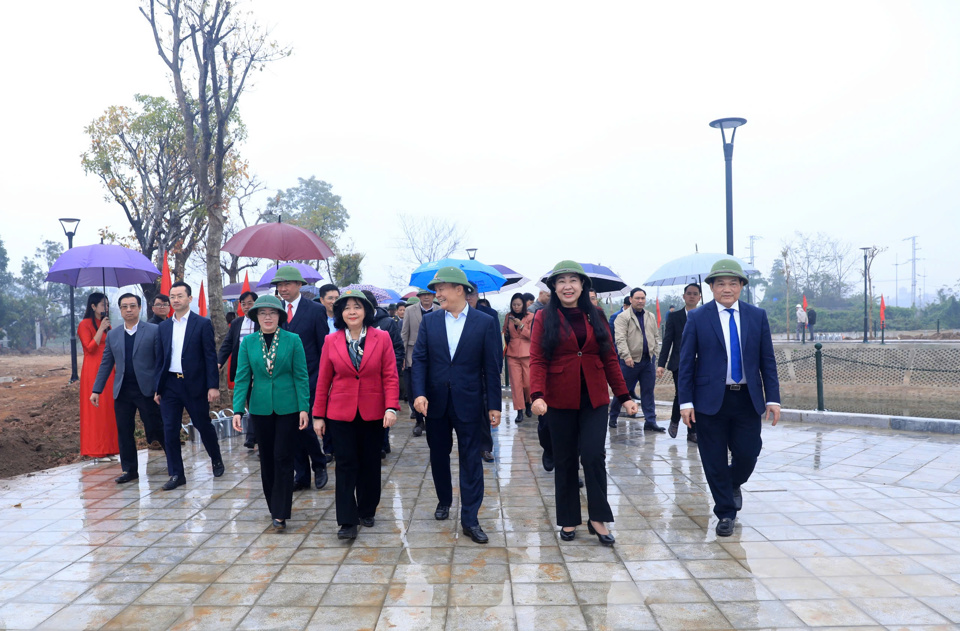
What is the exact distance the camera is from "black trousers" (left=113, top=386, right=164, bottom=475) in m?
6.44

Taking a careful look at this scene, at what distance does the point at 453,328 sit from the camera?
16.0ft

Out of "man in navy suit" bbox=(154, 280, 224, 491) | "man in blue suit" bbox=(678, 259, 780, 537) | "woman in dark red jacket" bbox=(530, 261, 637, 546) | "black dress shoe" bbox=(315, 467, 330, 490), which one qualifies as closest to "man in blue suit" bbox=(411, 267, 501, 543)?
"woman in dark red jacket" bbox=(530, 261, 637, 546)

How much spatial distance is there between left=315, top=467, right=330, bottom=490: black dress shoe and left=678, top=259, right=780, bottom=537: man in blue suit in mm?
3420

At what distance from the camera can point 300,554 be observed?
4.36 m

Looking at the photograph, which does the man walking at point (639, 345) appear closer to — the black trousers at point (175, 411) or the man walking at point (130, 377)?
the black trousers at point (175, 411)

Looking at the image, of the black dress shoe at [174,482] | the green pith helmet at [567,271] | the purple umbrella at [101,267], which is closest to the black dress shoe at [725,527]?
the green pith helmet at [567,271]

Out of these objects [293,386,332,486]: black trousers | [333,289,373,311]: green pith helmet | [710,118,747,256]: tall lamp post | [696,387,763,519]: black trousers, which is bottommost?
[293,386,332,486]: black trousers

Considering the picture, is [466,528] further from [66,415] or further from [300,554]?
[66,415]

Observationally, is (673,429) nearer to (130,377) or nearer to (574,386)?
(574,386)

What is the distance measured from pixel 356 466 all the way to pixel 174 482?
247cm

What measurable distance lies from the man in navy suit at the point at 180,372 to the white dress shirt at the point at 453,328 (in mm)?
2660

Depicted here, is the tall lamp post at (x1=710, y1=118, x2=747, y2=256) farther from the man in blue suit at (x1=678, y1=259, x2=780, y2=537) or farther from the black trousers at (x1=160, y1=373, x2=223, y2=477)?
the black trousers at (x1=160, y1=373, x2=223, y2=477)

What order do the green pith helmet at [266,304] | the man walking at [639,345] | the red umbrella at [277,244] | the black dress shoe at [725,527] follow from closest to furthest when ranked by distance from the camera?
the black dress shoe at [725,527] → the green pith helmet at [266,304] → the red umbrella at [277,244] → the man walking at [639,345]

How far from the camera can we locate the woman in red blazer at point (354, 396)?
465 centimetres
